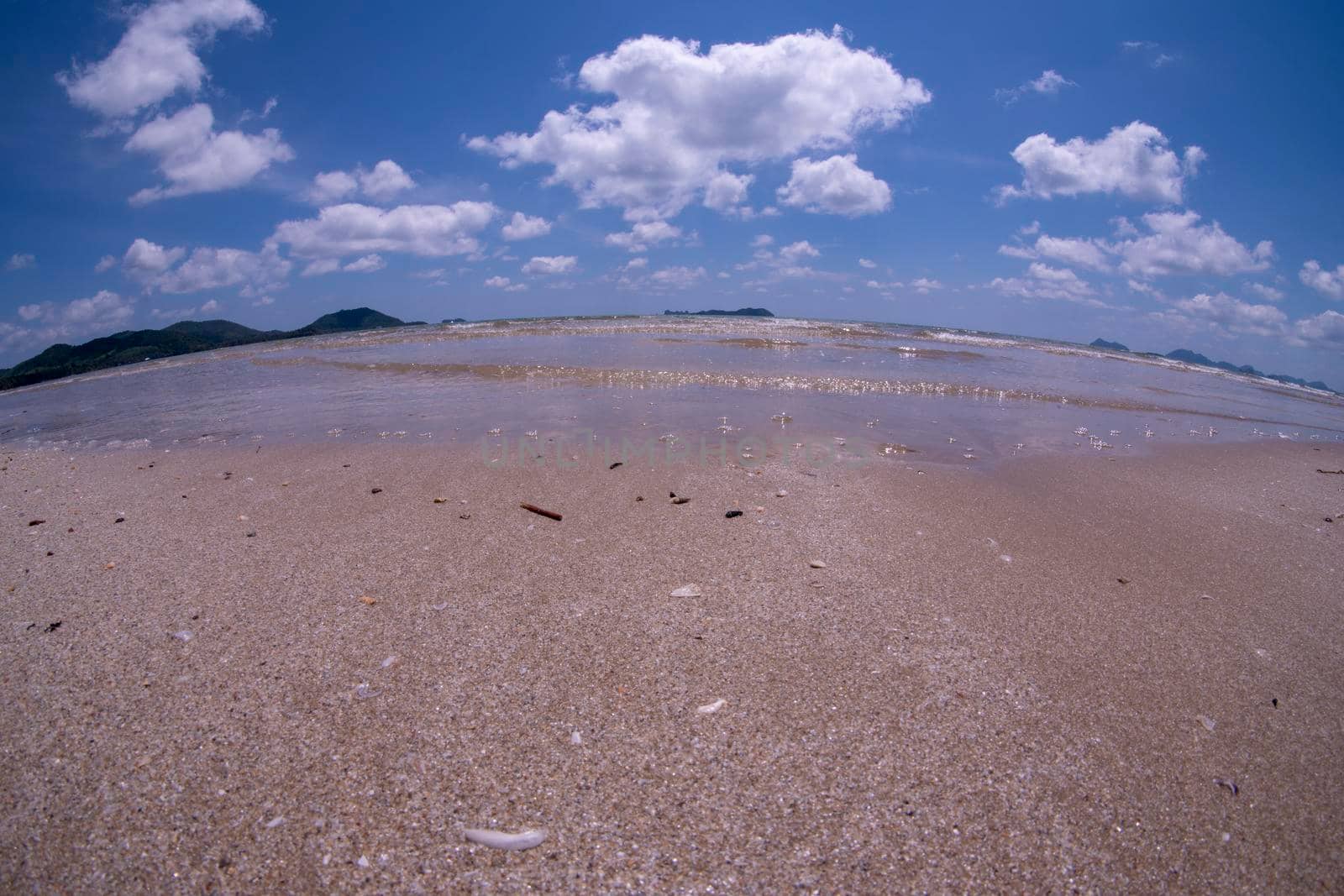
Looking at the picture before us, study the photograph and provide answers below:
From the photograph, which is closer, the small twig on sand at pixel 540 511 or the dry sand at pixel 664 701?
the dry sand at pixel 664 701

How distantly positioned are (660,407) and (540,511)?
5.41 m

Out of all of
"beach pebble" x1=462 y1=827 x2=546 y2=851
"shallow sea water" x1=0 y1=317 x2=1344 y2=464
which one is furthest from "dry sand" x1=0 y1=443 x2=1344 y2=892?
"shallow sea water" x1=0 y1=317 x2=1344 y2=464

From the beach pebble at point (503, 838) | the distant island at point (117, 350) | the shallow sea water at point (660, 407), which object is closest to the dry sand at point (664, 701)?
the beach pebble at point (503, 838)

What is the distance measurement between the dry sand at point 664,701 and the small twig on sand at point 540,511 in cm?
8

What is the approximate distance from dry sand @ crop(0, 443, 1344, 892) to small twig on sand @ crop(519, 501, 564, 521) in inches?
3.1

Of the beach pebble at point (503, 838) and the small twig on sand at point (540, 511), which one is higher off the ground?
the small twig on sand at point (540, 511)

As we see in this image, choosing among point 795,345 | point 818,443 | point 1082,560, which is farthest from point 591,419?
point 795,345

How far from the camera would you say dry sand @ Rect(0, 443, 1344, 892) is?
7.40 feet

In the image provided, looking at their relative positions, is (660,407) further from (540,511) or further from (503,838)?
(503,838)

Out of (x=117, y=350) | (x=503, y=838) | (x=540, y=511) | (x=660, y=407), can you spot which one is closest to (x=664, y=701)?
(x=503, y=838)

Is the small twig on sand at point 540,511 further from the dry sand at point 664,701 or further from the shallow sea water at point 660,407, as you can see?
the shallow sea water at point 660,407

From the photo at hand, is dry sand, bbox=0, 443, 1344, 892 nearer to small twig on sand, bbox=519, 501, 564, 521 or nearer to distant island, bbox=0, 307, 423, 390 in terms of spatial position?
small twig on sand, bbox=519, 501, 564, 521

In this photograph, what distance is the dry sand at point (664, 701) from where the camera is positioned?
2.26 meters

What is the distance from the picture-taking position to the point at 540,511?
17.9 ft
